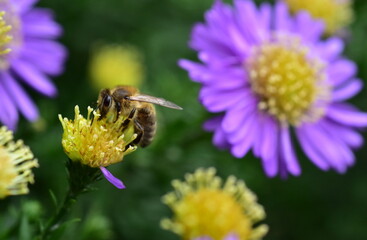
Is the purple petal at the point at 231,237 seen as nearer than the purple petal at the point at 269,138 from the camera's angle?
Yes

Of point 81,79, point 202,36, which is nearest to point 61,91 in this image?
point 81,79

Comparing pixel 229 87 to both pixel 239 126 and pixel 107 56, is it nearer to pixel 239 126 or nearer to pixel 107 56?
pixel 239 126

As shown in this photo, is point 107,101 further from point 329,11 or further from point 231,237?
point 329,11

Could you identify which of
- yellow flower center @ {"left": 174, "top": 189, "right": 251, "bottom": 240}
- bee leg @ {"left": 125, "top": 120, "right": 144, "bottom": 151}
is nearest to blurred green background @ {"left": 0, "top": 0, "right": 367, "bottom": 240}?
yellow flower center @ {"left": 174, "top": 189, "right": 251, "bottom": 240}

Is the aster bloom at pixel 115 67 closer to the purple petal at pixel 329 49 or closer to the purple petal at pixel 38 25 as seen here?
the purple petal at pixel 38 25

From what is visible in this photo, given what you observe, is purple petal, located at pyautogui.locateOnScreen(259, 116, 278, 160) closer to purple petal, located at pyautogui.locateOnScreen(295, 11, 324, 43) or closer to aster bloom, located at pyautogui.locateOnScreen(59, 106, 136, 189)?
purple petal, located at pyautogui.locateOnScreen(295, 11, 324, 43)

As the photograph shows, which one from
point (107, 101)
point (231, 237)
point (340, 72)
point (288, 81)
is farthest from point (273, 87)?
point (107, 101)

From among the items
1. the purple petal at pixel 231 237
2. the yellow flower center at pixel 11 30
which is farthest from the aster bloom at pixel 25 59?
the purple petal at pixel 231 237
